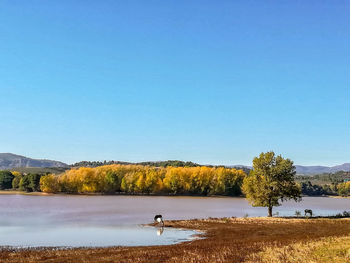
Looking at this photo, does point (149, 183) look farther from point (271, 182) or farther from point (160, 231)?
point (160, 231)

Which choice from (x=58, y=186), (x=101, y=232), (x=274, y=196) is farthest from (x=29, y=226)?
(x=58, y=186)

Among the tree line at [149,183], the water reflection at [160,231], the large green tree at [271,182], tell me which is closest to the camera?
the water reflection at [160,231]

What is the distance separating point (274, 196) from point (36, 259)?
1962 inches

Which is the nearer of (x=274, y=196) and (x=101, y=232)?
(x=101, y=232)

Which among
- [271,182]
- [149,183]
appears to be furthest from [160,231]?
[149,183]

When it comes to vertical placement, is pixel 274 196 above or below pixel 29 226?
above

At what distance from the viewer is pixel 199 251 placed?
29.3m

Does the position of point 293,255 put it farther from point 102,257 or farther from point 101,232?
point 101,232

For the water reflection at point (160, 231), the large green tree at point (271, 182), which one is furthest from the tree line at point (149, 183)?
the water reflection at point (160, 231)

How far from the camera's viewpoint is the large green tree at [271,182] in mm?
69000

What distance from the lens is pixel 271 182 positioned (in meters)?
69.2

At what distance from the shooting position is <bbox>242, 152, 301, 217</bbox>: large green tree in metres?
69.0

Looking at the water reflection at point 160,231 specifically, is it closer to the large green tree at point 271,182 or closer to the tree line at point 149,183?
the large green tree at point 271,182

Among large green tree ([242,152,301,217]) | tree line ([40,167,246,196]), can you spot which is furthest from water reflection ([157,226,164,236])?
tree line ([40,167,246,196])
